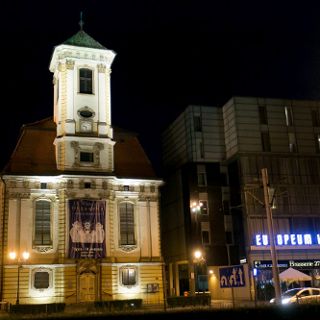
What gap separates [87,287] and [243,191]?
19.9m

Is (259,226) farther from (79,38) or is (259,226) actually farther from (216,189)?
(79,38)

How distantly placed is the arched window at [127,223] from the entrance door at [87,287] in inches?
181

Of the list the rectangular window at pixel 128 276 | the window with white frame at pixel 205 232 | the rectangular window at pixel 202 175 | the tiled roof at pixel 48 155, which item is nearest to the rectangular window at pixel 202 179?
the rectangular window at pixel 202 175

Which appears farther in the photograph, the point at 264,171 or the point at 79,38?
the point at 79,38

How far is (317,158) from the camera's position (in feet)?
202

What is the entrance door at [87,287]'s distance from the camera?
48.3m

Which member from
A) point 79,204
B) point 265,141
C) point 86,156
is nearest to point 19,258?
point 79,204

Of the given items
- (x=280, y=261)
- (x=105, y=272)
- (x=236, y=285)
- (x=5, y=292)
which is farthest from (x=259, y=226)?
(x=236, y=285)

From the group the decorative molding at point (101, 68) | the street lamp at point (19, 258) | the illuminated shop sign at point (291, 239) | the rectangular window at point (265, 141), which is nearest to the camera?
the street lamp at point (19, 258)

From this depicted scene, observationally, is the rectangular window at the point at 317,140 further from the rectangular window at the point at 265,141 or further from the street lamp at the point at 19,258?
the street lamp at the point at 19,258

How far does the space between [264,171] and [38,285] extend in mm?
26912

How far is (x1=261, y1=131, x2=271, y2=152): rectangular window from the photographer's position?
6075cm

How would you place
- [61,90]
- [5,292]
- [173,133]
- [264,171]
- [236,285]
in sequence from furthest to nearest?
[173,133], [61,90], [5,292], [264,171], [236,285]

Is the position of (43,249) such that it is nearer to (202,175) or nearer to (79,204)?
(79,204)
